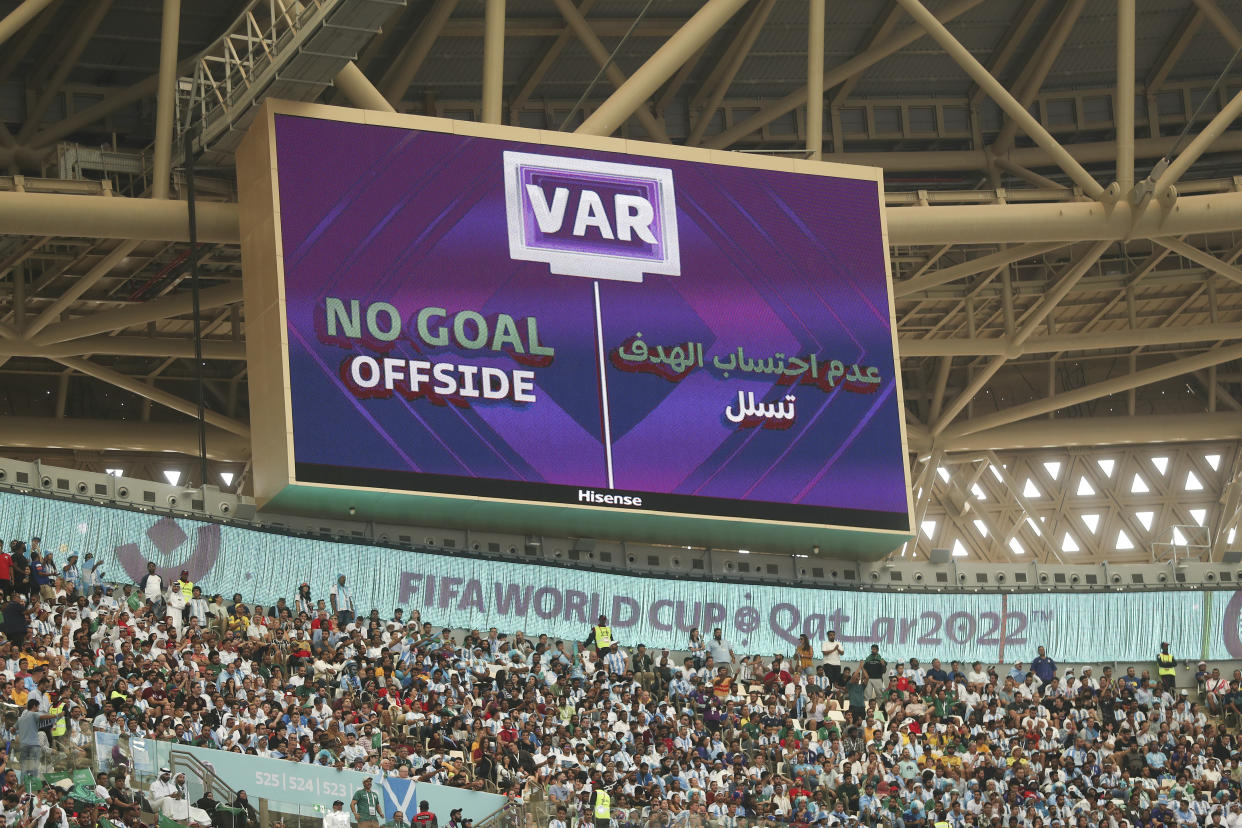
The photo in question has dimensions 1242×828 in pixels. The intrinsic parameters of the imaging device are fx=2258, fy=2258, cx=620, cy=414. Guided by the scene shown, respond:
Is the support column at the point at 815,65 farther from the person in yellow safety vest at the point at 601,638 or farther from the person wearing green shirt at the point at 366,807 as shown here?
the person wearing green shirt at the point at 366,807

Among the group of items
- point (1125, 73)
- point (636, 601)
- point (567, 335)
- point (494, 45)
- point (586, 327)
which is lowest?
point (636, 601)

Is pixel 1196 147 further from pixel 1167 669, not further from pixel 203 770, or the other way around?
pixel 203 770

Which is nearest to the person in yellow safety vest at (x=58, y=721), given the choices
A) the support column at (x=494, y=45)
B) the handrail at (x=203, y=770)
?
the handrail at (x=203, y=770)

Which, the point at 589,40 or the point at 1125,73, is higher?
the point at 589,40

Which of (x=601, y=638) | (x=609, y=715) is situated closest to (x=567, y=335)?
(x=601, y=638)

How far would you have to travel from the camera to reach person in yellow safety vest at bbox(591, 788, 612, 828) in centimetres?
2919

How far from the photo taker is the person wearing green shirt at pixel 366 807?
89.2 ft

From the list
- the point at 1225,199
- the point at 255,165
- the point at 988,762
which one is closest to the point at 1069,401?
the point at 1225,199

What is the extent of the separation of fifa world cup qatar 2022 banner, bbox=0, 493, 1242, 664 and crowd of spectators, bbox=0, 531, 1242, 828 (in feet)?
1.52

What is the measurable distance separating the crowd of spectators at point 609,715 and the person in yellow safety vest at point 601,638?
9cm

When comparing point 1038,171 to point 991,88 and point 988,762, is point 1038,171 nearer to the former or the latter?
point 991,88

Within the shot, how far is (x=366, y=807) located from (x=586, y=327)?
14725 mm

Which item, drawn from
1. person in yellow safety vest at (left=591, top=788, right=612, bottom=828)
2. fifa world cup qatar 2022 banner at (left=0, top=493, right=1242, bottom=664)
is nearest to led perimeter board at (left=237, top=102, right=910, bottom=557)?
fifa world cup qatar 2022 banner at (left=0, top=493, right=1242, bottom=664)

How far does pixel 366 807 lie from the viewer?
27297 mm
